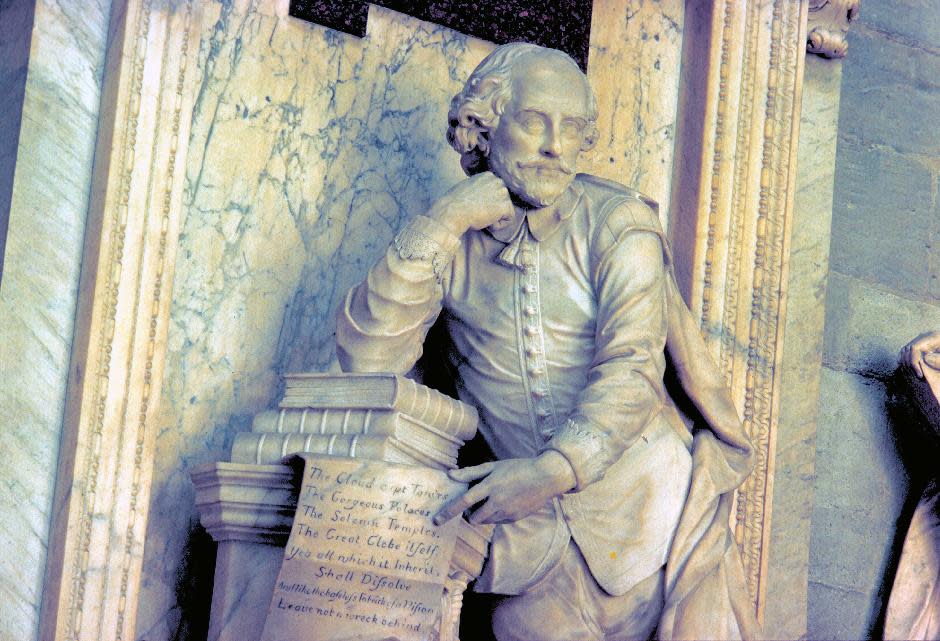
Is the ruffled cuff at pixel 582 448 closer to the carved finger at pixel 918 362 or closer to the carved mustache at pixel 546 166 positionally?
the carved mustache at pixel 546 166

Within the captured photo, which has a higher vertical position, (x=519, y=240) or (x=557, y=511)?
(x=519, y=240)

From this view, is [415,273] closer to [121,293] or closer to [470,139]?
[470,139]

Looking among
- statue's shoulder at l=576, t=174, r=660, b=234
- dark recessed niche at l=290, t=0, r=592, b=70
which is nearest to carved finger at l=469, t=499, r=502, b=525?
statue's shoulder at l=576, t=174, r=660, b=234

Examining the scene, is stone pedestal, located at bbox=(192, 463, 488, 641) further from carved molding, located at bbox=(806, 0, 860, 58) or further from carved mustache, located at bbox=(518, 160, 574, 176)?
carved molding, located at bbox=(806, 0, 860, 58)

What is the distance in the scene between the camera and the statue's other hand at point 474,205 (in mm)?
4543

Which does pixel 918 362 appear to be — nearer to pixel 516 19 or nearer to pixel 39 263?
pixel 516 19

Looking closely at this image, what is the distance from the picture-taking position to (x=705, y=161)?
5457 mm

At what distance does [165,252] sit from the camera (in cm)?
484

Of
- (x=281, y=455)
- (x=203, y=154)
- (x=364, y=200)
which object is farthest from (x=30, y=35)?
(x=281, y=455)

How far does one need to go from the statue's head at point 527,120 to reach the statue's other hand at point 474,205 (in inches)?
2.1

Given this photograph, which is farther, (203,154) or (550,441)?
(203,154)

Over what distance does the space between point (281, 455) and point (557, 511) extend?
2.01 ft

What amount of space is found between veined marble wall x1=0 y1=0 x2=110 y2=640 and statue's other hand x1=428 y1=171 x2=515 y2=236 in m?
0.89

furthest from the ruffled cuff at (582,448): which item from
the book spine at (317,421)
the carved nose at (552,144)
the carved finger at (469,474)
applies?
the carved nose at (552,144)
